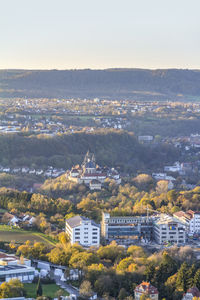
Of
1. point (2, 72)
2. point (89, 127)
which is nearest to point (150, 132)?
point (89, 127)

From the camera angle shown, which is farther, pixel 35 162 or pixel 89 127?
→ pixel 89 127

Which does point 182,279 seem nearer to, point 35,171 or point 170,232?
point 170,232

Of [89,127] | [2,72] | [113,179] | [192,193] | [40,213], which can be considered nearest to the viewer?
[40,213]

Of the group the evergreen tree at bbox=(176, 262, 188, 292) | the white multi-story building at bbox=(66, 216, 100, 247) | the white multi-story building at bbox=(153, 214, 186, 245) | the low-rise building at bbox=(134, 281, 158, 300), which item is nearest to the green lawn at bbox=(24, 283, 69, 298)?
the low-rise building at bbox=(134, 281, 158, 300)

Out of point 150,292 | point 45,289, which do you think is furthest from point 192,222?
point 45,289

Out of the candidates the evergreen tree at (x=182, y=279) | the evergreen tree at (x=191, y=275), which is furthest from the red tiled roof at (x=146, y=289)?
the evergreen tree at (x=191, y=275)

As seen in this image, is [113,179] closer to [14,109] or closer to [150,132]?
[150,132]
